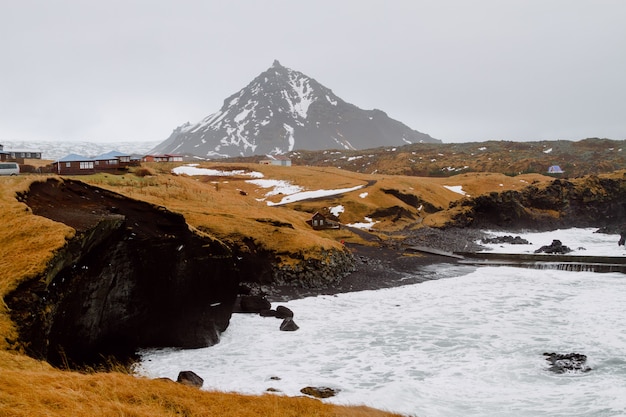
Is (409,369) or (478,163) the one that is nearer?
(409,369)

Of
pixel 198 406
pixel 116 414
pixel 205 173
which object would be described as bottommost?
pixel 198 406

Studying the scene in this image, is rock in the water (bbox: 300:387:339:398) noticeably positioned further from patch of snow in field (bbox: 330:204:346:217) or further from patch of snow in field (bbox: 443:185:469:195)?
patch of snow in field (bbox: 443:185:469:195)

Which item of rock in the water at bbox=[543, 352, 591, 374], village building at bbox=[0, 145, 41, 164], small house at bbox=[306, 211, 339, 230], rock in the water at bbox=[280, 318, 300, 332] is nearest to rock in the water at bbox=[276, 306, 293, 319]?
rock in the water at bbox=[280, 318, 300, 332]

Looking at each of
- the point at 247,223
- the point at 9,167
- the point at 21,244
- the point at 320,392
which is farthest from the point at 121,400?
the point at 9,167

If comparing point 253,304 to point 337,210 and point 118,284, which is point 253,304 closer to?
point 118,284

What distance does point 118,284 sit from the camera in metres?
23.1

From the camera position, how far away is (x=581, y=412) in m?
18.8

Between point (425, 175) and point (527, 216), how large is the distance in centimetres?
7873

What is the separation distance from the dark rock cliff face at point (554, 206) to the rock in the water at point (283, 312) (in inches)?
2522

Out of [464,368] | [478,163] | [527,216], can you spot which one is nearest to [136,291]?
[464,368]

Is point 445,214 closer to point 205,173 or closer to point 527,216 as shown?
point 527,216

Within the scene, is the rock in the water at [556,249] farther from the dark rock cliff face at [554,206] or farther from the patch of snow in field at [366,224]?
the patch of snow in field at [366,224]

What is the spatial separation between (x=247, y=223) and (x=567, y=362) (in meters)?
35.2

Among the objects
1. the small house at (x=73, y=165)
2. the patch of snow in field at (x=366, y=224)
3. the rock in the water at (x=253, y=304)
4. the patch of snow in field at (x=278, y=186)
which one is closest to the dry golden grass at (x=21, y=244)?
the rock in the water at (x=253, y=304)
